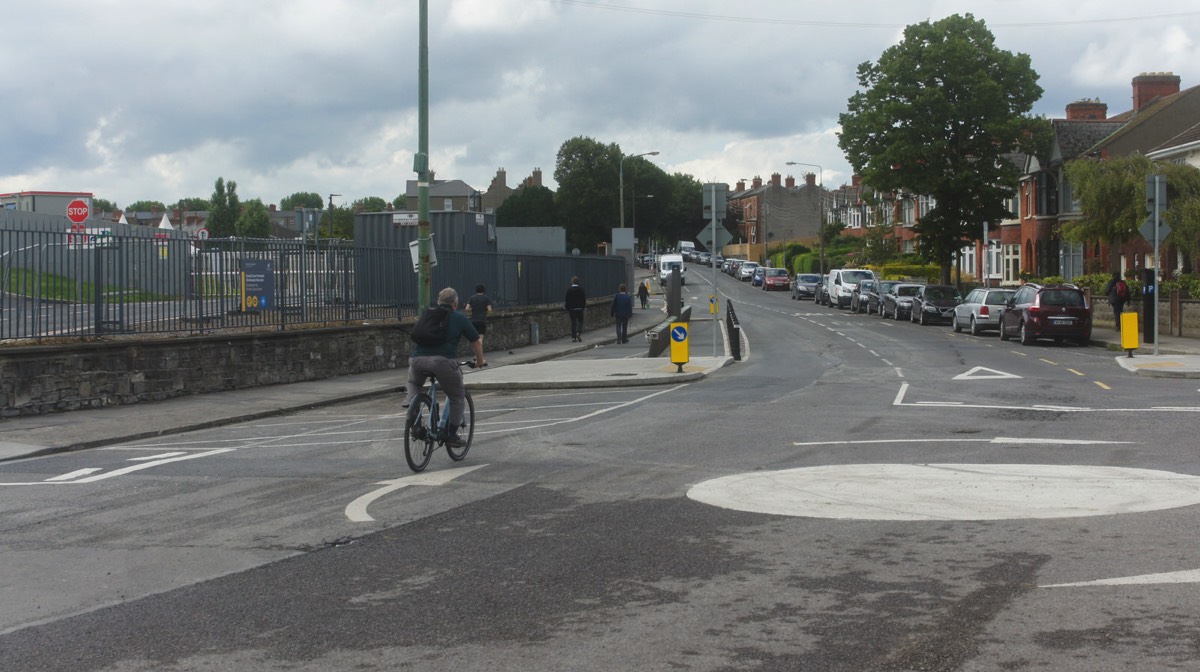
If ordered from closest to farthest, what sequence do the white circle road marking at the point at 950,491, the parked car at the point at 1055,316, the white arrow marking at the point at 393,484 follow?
the white circle road marking at the point at 950,491 < the white arrow marking at the point at 393,484 < the parked car at the point at 1055,316

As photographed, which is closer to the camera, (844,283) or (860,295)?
(860,295)

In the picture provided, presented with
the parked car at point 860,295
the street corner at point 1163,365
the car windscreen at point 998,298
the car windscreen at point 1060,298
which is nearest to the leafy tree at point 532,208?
the parked car at point 860,295

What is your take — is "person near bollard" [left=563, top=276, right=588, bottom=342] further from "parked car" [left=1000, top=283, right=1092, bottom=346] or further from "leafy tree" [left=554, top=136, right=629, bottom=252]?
"leafy tree" [left=554, top=136, right=629, bottom=252]

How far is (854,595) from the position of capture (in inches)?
258

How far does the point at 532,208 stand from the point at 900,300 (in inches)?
2973

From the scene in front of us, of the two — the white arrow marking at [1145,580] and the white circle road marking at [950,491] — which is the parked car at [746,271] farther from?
the white arrow marking at [1145,580]

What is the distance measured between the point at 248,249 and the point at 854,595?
18002 millimetres

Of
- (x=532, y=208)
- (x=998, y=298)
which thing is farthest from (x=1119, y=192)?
(x=532, y=208)

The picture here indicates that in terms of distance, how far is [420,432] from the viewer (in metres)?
11.5

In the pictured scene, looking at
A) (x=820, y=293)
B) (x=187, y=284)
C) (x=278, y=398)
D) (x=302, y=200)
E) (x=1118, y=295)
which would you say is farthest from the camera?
(x=302, y=200)

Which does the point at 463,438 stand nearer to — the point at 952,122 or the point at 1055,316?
the point at 1055,316

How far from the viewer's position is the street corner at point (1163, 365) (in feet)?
71.0

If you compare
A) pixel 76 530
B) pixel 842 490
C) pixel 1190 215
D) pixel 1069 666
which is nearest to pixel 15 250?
pixel 76 530

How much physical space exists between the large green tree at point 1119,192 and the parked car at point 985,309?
14.5ft
